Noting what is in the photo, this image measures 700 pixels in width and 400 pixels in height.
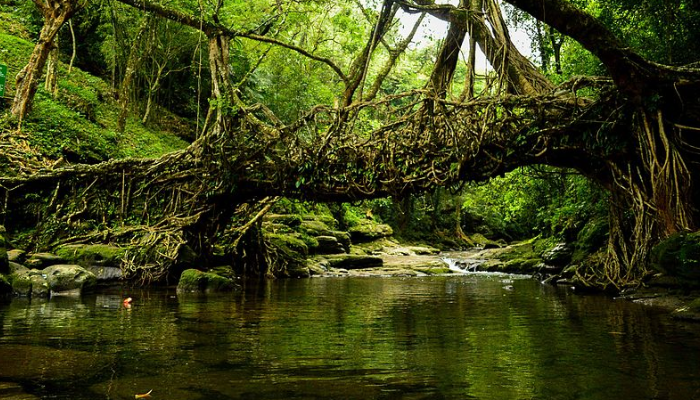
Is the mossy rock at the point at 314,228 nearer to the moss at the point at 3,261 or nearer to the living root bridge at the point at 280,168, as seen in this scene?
the living root bridge at the point at 280,168

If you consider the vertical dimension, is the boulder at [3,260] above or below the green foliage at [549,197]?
below

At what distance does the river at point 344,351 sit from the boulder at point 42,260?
7.59 ft

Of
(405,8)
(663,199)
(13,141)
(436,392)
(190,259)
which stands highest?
(405,8)

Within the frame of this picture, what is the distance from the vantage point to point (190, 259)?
37.7ft

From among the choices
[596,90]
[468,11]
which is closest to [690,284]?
[596,90]

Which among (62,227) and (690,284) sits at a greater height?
(62,227)

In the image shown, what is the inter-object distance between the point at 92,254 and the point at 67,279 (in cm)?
185

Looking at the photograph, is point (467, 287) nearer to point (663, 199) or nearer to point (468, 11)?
point (663, 199)

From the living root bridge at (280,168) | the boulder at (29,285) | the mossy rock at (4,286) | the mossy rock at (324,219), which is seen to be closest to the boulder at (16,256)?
the boulder at (29,285)

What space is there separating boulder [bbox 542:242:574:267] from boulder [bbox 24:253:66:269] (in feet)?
34.7

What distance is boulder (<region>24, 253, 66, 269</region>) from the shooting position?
30.8 ft

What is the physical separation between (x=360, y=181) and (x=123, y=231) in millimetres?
5020

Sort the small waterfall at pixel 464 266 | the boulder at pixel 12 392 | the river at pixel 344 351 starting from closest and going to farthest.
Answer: the boulder at pixel 12 392 < the river at pixel 344 351 < the small waterfall at pixel 464 266

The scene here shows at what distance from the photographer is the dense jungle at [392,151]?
7.73 metres
